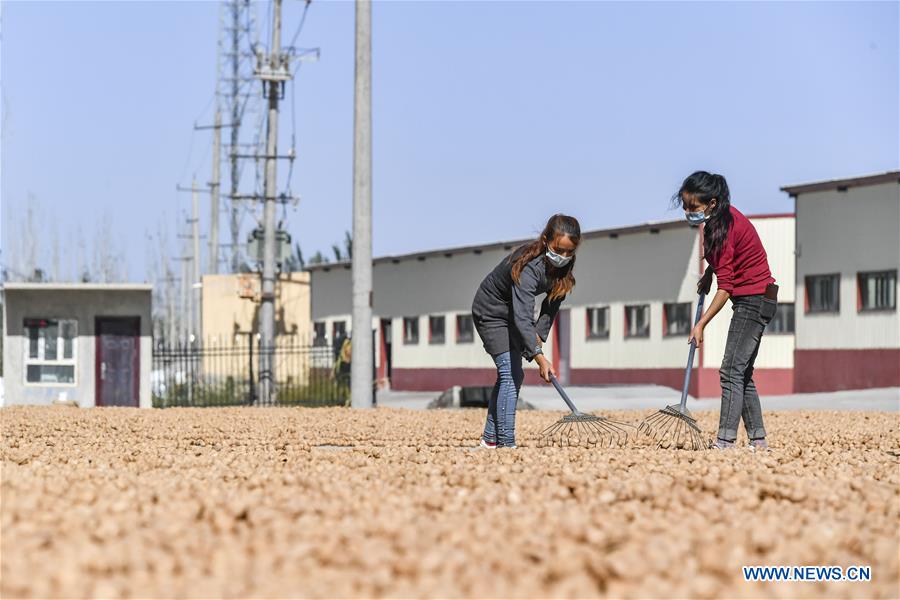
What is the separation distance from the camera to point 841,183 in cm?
2797

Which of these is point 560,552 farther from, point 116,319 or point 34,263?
point 34,263

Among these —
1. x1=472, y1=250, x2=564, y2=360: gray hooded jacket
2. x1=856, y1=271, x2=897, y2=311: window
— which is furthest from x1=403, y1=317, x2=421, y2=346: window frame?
x1=472, y1=250, x2=564, y2=360: gray hooded jacket

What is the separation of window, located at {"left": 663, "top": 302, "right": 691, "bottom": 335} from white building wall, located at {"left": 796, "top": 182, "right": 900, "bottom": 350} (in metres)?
→ 2.81

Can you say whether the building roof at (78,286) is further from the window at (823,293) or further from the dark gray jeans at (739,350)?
the dark gray jeans at (739,350)

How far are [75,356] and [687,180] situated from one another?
1657 centimetres

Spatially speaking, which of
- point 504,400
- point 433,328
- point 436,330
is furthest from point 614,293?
point 504,400

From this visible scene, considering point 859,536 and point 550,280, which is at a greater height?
point 550,280

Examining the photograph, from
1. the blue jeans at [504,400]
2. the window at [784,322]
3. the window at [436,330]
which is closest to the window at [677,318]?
the window at [784,322]

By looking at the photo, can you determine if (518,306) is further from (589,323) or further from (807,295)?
(589,323)

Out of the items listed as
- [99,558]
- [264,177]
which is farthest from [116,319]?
[99,558]

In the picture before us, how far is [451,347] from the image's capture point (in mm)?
39750

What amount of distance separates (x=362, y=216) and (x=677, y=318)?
48.1ft

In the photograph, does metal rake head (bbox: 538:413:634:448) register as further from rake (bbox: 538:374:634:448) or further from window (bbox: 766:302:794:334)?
window (bbox: 766:302:794:334)

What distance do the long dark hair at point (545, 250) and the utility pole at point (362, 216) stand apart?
10191 mm
